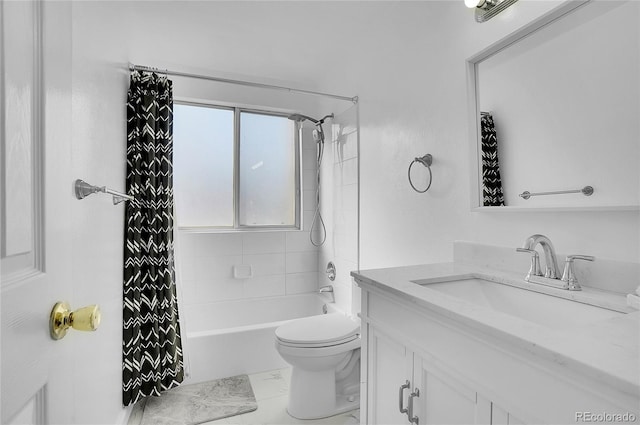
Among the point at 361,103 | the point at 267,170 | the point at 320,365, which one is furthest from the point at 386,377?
the point at 267,170

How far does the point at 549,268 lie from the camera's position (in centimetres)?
107

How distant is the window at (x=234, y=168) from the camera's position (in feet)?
8.99

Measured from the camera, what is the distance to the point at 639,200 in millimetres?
908

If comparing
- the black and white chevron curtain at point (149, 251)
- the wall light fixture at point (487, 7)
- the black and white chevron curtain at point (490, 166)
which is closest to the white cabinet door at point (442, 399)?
the black and white chevron curtain at point (490, 166)

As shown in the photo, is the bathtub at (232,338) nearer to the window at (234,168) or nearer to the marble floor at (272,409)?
the marble floor at (272,409)

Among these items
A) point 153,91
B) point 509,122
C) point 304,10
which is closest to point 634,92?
point 509,122

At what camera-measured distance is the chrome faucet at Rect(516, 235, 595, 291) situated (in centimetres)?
100

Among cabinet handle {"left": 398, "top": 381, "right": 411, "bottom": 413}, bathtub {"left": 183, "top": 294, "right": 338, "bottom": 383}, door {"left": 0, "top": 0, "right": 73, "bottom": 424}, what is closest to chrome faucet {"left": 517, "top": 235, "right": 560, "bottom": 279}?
cabinet handle {"left": 398, "top": 381, "right": 411, "bottom": 413}

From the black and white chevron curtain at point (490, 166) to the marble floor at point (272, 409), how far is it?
4.55 feet

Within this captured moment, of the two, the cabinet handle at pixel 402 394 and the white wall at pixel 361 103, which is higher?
the white wall at pixel 361 103

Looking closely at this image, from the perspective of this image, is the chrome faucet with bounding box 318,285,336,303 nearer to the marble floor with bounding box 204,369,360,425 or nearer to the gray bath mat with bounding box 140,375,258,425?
the marble floor with bounding box 204,369,360,425

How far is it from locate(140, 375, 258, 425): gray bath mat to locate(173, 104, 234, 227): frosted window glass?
123 cm
